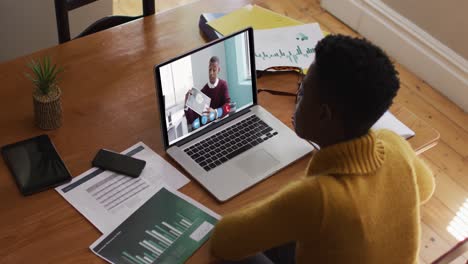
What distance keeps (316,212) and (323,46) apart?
0.32m

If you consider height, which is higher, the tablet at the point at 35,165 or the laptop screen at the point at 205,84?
the laptop screen at the point at 205,84

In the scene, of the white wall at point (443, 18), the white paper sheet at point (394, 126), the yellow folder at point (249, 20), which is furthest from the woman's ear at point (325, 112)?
the white wall at point (443, 18)

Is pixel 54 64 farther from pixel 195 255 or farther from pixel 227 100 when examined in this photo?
pixel 195 255

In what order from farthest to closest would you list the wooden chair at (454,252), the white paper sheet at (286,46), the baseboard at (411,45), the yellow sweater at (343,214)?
the baseboard at (411,45) → the white paper sheet at (286,46) → the wooden chair at (454,252) → the yellow sweater at (343,214)

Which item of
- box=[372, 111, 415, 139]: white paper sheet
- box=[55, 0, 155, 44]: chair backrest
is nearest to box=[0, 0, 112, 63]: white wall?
box=[55, 0, 155, 44]: chair backrest

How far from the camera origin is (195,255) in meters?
1.26

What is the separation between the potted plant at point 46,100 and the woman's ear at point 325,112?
0.69 metres

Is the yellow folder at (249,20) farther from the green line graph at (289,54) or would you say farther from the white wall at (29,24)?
the white wall at (29,24)

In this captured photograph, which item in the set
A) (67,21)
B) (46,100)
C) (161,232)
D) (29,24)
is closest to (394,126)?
(161,232)

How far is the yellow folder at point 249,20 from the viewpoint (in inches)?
72.9

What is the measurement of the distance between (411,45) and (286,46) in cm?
137

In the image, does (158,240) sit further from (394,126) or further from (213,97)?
(394,126)

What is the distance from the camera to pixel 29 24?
2.51 m

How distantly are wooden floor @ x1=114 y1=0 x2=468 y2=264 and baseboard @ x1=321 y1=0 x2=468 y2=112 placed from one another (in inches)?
1.9
